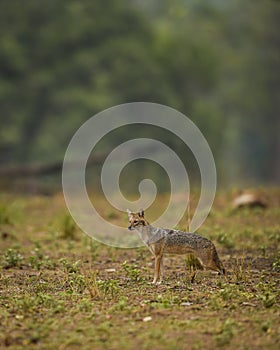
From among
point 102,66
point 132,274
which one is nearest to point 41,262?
point 132,274

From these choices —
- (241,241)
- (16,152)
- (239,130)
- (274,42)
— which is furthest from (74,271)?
(239,130)

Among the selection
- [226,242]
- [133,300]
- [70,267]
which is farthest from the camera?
[226,242]

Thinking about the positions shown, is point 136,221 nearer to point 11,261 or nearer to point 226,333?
point 11,261

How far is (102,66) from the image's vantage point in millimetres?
32031

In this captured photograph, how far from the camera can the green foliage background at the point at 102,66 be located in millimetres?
30031

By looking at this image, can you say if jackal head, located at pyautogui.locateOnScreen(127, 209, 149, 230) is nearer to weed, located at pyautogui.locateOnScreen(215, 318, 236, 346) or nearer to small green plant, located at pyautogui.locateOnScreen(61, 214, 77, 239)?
weed, located at pyautogui.locateOnScreen(215, 318, 236, 346)

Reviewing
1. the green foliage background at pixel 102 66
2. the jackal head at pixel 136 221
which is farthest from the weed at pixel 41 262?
the green foliage background at pixel 102 66

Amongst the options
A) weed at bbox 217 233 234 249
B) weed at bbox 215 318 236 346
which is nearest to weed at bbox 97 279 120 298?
weed at bbox 215 318 236 346

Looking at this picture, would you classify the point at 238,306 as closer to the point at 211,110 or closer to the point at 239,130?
the point at 211,110

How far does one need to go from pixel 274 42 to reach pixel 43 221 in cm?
2761

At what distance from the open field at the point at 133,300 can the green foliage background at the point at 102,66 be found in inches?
811

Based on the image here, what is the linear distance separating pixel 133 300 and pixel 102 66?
26.4m

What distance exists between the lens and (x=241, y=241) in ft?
33.7

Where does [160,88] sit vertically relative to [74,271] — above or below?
above
